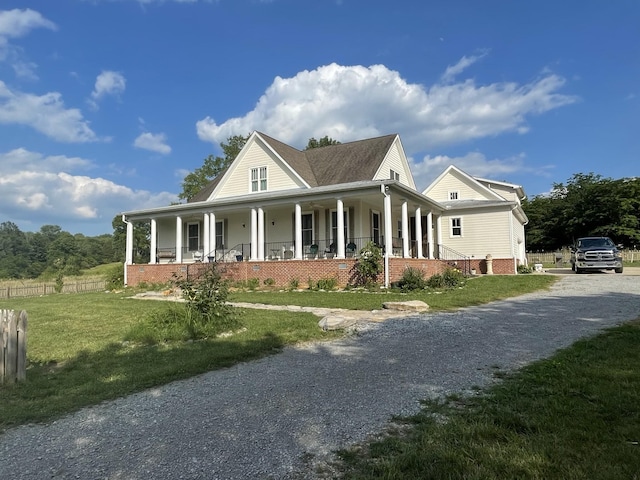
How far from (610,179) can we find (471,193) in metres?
30.9

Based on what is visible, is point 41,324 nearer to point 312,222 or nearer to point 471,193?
point 312,222

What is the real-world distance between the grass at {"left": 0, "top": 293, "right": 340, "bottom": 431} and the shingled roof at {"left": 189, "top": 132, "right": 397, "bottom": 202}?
464 inches

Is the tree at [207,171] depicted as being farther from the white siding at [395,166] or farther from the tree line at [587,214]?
the tree line at [587,214]

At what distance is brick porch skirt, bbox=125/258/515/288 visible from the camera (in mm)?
16047

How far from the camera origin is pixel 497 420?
135 inches

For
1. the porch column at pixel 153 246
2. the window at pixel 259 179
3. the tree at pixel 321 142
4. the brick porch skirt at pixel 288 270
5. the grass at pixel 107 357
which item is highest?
the tree at pixel 321 142

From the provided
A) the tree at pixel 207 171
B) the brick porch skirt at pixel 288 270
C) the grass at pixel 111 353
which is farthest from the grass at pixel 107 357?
the tree at pixel 207 171

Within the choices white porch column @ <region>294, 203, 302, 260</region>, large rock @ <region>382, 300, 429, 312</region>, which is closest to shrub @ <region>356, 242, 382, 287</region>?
white porch column @ <region>294, 203, 302, 260</region>

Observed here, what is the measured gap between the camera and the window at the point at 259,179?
21.9 meters

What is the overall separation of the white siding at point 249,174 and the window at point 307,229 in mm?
1623

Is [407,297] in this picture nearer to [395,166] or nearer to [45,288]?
[395,166]

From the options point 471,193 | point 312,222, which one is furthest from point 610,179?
point 312,222

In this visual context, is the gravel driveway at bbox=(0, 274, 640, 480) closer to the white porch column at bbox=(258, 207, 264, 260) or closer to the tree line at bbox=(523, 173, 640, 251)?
the white porch column at bbox=(258, 207, 264, 260)

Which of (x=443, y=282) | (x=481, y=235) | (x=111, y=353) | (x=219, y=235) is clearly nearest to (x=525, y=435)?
(x=111, y=353)
